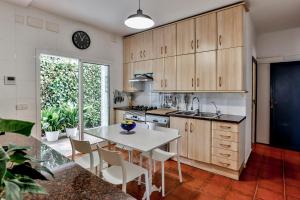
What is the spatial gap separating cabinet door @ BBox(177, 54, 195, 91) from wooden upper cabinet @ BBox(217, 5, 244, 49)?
0.56 metres

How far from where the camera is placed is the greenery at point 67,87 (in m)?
4.00

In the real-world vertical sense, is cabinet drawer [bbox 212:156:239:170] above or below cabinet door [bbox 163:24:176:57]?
below

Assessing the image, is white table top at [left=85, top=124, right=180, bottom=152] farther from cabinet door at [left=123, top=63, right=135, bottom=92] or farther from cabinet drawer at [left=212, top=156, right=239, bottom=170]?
cabinet door at [left=123, top=63, right=135, bottom=92]

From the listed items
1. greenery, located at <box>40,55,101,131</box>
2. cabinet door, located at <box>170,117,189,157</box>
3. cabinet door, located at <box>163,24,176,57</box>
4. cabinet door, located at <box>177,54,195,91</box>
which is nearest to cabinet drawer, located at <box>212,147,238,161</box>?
cabinet door, located at <box>170,117,189,157</box>

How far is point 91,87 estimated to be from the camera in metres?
4.05

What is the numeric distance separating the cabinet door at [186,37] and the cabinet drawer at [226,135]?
4.90 ft

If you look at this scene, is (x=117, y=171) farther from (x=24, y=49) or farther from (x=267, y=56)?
(x=267, y=56)

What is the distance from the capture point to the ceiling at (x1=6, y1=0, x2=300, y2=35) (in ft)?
9.04

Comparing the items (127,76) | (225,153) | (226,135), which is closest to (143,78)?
(127,76)

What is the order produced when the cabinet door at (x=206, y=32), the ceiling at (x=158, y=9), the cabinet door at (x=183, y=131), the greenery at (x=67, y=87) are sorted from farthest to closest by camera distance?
the greenery at (x=67, y=87), the cabinet door at (x=183, y=131), the cabinet door at (x=206, y=32), the ceiling at (x=158, y=9)

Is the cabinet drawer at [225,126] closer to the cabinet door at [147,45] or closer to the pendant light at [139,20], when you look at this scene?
the pendant light at [139,20]

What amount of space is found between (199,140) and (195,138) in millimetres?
73

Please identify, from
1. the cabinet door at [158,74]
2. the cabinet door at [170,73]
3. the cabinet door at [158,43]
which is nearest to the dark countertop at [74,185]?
the cabinet door at [170,73]

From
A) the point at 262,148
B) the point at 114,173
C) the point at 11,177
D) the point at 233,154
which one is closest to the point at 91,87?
the point at 114,173
